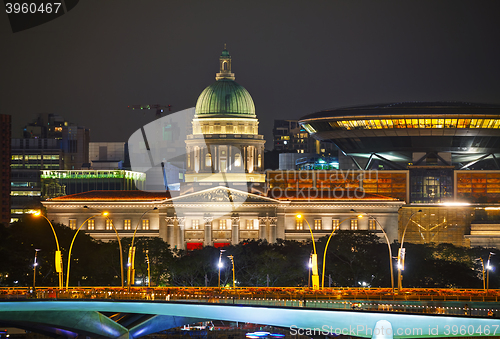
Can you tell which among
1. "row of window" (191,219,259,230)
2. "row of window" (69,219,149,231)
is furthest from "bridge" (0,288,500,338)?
"row of window" (191,219,259,230)

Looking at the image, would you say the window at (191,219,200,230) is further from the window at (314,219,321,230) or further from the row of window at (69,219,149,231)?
the window at (314,219,321,230)

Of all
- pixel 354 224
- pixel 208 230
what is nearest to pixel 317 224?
pixel 354 224

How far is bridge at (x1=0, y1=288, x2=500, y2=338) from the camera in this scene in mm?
82312

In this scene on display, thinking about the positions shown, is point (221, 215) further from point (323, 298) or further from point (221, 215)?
point (323, 298)

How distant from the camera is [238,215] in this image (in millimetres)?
182875

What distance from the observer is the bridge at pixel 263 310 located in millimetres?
82312

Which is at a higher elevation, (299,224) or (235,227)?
(299,224)

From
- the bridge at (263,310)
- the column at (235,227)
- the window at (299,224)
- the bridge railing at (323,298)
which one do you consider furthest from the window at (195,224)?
the bridge railing at (323,298)

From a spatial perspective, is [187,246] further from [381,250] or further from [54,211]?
[381,250]

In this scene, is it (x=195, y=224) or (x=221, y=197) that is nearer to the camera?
(x=221, y=197)

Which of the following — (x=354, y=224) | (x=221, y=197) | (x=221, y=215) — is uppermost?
(x=221, y=197)

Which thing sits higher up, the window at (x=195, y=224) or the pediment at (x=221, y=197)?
the pediment at (x=221, y=197)

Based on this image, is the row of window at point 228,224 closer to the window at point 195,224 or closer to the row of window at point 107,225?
the window at point 195,224

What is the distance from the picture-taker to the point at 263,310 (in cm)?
8788
